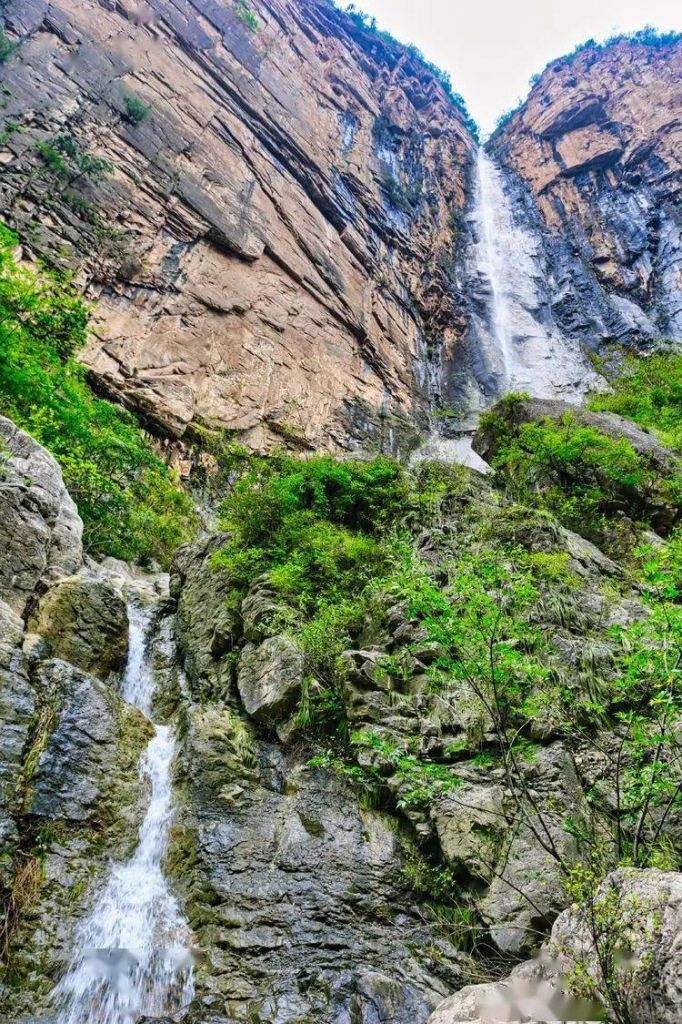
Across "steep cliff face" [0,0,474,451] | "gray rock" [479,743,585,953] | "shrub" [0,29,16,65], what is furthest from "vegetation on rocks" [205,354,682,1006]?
"shrub" [0,29,16,65]

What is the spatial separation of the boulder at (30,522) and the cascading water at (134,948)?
350 cm

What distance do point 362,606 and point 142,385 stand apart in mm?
13540

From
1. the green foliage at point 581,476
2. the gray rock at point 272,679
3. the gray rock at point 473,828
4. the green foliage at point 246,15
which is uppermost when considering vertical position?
the green foliage at point 246,15

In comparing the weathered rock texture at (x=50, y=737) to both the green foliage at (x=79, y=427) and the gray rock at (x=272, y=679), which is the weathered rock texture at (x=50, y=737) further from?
the green foliage at (x=79, y=427)

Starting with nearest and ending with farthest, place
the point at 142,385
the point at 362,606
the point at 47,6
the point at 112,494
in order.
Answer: the point at 362,606 → the point at 112,494 → the point at 142,385 → the point at 47,6

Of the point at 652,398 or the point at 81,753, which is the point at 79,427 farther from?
the point at 652,398

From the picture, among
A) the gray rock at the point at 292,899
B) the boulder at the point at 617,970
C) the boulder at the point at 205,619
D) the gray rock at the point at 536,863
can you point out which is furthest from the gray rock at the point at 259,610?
the boulder at the point at 617,970

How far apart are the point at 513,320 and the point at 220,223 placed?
56.4 ft

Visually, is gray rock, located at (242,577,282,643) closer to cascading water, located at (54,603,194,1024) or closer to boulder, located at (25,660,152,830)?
boulder, located at (25,660,152,830)

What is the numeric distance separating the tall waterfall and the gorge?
0.31 metres

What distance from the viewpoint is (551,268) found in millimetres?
33656

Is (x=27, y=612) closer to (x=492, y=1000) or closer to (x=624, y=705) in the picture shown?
(x=492, y=1000)

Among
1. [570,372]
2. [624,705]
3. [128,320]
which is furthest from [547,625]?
[570,372]

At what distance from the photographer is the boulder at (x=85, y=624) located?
7.57m
